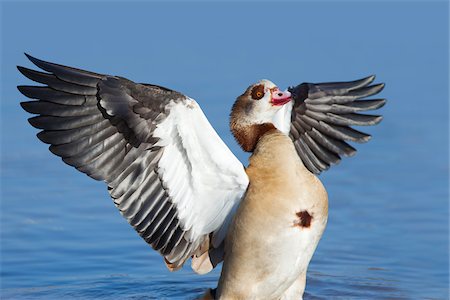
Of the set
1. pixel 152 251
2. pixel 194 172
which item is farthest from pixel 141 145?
pixel 152 251

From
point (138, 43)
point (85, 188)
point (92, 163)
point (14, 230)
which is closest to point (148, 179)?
point (92, 163)

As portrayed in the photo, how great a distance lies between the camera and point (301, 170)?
780cm

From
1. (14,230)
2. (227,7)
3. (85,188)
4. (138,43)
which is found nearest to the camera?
(14,230)

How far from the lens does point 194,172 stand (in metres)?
7.72

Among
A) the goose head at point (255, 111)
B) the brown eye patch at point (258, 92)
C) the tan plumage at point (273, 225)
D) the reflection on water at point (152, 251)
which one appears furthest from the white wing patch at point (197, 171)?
the reflection on water at point (152, 251)

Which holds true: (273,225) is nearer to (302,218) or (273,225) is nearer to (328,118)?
(302,218)

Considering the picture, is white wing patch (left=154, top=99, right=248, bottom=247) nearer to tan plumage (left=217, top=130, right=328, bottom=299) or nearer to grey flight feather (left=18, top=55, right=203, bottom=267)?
grey flight feather (left=18, top=55, right=203, bottom=267)

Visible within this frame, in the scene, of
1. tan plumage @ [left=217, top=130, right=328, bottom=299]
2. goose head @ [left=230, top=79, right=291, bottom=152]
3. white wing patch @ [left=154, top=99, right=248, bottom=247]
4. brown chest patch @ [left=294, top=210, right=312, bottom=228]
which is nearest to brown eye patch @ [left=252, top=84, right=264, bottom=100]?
goose head @ [left=230, top=79, right=291, bottom=152]

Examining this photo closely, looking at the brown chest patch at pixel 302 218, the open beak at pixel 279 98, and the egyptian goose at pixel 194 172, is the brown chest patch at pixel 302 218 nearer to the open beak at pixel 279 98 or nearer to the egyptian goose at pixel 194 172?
the egyptian goose at pixel 194 172

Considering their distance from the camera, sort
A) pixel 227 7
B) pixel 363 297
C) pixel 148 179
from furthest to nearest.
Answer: pixel 227 7 < pixel 363 297 < pixel 148 179

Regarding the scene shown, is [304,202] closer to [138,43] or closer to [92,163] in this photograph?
[92,163]

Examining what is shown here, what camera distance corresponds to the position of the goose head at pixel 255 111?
8.09 m

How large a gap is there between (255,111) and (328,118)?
1.09 m

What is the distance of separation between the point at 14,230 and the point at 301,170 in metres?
4.36
